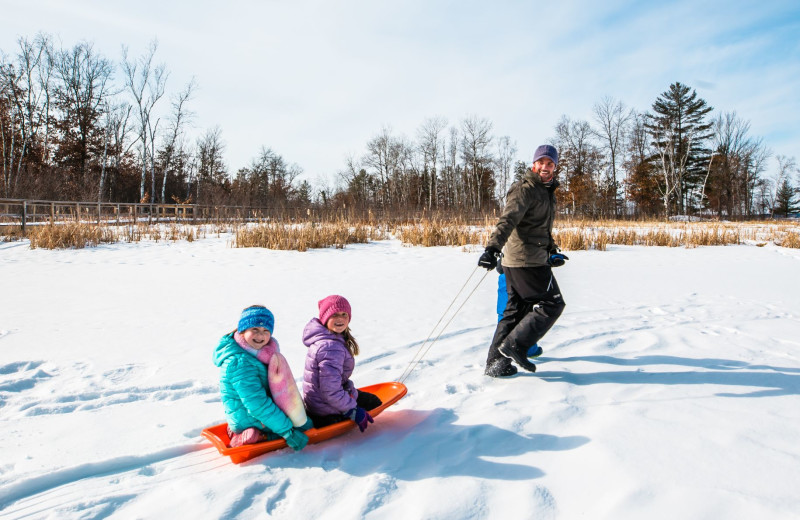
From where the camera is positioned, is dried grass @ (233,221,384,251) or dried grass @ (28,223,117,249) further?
dried grass @ (233,221,384,251)

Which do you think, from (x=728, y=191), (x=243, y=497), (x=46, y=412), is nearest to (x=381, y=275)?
(x=46, y=412)

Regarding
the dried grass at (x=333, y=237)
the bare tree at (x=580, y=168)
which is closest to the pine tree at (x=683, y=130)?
the bare tree at (x=580, y=168)

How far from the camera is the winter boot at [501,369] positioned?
3035mm

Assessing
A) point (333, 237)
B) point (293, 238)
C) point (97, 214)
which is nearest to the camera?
point (293, 238)

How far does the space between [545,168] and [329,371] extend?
1883 mm

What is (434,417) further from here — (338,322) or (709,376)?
(709,376)

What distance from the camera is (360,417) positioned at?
7.41 ft

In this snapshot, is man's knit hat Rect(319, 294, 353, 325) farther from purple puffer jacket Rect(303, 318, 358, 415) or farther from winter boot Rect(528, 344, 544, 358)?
winter boot Rect(528, 344, 544, 358)

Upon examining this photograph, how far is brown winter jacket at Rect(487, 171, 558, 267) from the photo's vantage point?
9.41 ft

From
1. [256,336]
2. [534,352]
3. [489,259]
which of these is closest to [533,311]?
[489,259]

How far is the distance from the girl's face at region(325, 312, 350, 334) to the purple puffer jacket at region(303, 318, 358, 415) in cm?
3

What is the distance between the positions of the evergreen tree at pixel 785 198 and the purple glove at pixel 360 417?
213ft

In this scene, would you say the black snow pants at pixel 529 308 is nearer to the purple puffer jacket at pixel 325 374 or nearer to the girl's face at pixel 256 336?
the purple puffer jacket at pixel 325 374

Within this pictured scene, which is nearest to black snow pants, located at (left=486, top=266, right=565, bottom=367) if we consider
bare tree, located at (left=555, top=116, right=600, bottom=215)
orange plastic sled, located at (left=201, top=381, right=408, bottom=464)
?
orange plastic sled, located at (left=201, top=381, right=408, bottom=464)
